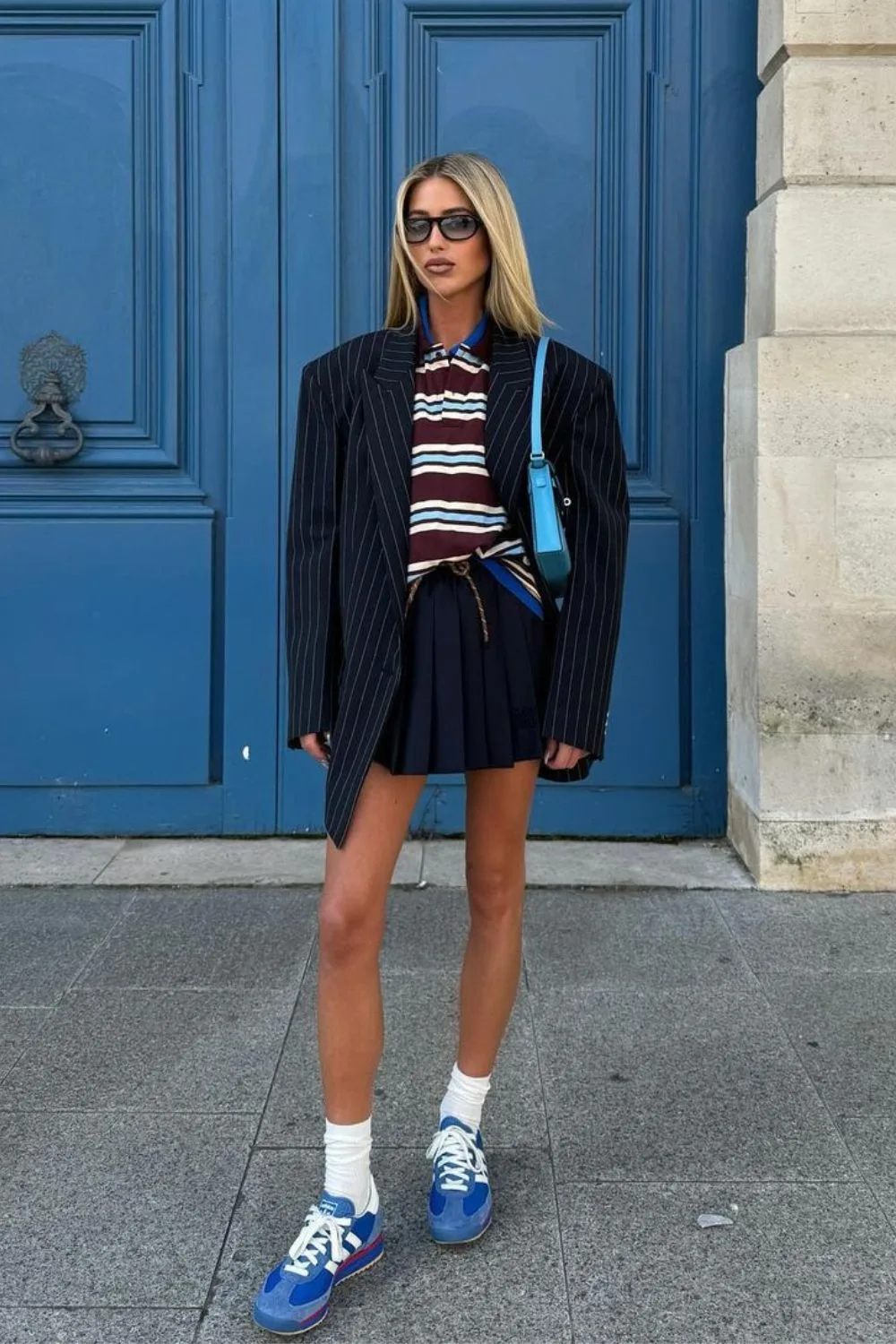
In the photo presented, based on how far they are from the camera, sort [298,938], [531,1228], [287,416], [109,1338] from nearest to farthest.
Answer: [109,1338]
[531,1228]
[298,938]
[287,416]

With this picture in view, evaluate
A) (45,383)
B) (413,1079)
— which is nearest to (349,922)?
(413,1079)

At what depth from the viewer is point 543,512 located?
2.94m

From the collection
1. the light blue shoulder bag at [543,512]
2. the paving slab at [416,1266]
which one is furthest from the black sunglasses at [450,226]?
the paving slab at [416,1266]

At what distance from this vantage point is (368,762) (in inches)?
115

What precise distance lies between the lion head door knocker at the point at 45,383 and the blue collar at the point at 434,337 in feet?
9.48

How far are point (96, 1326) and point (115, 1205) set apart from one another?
1.44ft

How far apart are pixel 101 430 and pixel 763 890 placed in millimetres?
2842

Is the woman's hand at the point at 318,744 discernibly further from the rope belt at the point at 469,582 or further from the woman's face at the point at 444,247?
the woman's face at the point at 444,247

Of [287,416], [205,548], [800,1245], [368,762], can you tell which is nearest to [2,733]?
[205,548]

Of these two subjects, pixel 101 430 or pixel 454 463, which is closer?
pixel 454 463

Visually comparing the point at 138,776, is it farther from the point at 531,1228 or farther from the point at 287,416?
the point at 531,1228

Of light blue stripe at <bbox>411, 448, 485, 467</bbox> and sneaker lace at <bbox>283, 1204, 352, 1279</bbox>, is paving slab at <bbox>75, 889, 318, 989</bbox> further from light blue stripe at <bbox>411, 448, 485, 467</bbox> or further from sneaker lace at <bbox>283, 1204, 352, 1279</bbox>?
light blue stripe at <bbox>411, 448, 485, 467</bbox>

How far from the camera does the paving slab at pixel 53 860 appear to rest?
5.38 m

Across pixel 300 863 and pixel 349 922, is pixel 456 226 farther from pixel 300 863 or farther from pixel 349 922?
pixel 300 863
